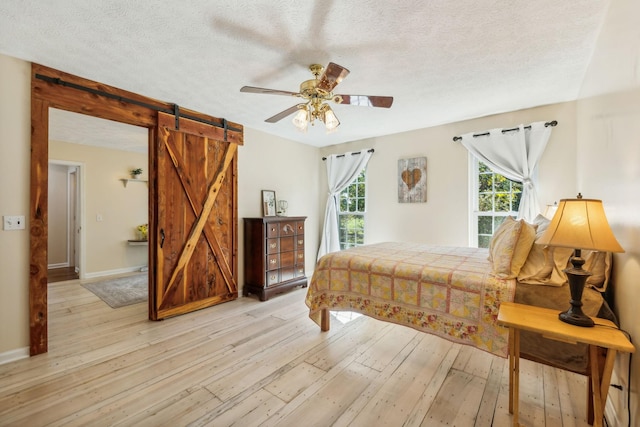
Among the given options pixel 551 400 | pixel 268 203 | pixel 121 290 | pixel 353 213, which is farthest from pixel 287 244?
pixel 551 400

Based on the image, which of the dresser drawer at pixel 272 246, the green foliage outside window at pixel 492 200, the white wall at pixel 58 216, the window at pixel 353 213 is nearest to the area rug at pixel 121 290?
the dresser drawer at pixel 272 246

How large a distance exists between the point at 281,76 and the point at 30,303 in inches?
116

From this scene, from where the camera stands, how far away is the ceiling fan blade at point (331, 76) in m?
1.84

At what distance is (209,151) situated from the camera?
369 centimetres

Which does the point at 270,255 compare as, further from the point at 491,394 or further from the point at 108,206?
the point at 108,206

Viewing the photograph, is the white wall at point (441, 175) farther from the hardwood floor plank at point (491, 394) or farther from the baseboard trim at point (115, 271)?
the baseboard trim at point (115, 271)

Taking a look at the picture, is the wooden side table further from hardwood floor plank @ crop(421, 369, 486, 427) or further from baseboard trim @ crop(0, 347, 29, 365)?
baseboard trim @ crop(0, 347, 29, 365)

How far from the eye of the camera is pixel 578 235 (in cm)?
142

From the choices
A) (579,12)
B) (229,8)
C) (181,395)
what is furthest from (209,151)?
(579,12)

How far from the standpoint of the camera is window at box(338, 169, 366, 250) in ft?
16.6

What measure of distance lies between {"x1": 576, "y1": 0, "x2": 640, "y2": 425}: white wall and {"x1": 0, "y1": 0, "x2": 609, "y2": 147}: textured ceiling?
286 millimetres

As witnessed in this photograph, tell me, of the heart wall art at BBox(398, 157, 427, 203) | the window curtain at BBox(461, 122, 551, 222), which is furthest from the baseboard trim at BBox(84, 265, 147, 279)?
the window curtain at BBox(461, 122, 551, 222)

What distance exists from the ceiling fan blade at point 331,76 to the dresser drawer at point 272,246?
95.2 inches

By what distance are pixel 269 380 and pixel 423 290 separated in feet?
4.39
